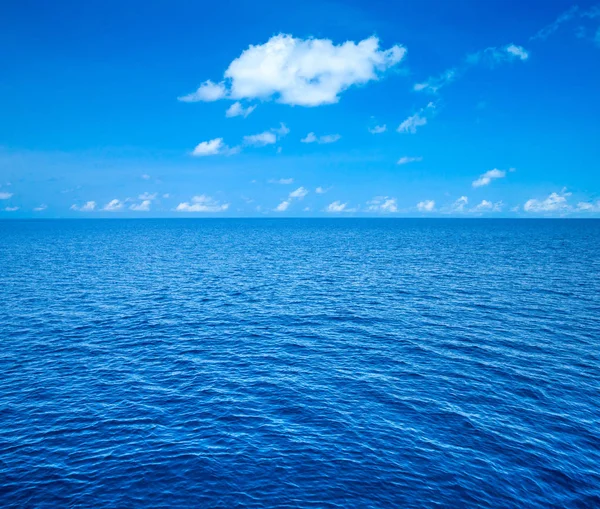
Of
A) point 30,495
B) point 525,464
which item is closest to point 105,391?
point 30,495

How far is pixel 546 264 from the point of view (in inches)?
4131

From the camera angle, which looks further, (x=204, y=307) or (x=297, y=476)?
(x=204, y=307)

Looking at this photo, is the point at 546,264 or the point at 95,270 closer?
the point at 95,270

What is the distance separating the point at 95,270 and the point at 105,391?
68.5 metres

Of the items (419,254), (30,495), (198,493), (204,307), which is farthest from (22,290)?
(419,254)

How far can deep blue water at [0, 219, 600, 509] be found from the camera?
2362 centimetres

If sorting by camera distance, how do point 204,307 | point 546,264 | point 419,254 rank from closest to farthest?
point 204,307 < point 546,264 < point 419,254

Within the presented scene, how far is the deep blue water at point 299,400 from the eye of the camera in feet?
77.5

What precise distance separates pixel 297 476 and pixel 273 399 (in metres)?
9.39

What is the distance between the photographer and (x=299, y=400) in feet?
109

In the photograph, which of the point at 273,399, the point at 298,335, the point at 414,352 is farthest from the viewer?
the point at 298,335

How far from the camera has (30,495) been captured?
22453 mm

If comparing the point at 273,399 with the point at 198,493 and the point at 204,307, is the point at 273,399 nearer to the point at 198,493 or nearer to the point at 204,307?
the point at 198,493

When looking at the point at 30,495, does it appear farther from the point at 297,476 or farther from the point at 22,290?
the point at 22,290
